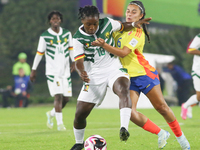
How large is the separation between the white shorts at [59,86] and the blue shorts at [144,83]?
3.54 meters

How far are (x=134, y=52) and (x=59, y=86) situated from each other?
357 cm

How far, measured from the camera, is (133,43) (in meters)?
5.70

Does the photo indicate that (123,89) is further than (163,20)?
No

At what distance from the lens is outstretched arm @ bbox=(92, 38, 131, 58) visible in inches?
202

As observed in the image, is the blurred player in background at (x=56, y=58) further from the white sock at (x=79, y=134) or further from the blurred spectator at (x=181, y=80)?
the blurred spectator at (x=181, y=80)

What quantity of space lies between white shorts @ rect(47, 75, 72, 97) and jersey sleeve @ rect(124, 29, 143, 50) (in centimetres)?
371

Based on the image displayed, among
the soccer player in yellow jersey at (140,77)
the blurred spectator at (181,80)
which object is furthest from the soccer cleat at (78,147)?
the blurred spectator at (181,80)

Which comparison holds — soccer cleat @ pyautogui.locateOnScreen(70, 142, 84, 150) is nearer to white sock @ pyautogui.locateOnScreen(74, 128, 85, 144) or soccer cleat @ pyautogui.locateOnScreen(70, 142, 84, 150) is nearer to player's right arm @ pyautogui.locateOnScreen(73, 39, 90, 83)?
white sock @ pyautogui.locateOnScreen(74, 128, 85, 144)

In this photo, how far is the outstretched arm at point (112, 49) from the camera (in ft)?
16.9

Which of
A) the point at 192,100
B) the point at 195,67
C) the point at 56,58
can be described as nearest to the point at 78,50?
the point at 56,58

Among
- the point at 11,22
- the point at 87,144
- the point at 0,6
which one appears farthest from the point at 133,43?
the point at 0,6

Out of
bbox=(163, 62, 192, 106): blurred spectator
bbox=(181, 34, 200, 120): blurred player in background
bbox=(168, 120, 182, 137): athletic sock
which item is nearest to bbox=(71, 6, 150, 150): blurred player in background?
bbox=(168, 120, 182, 137): athletic sock

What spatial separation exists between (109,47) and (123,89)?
57cm

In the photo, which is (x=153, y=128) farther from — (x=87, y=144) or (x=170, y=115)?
(x=87, y=144)
